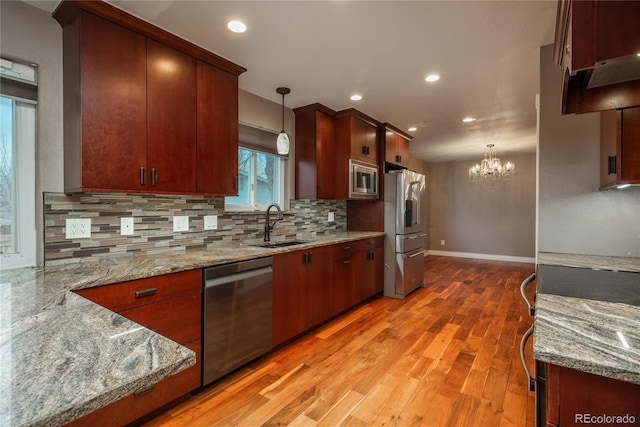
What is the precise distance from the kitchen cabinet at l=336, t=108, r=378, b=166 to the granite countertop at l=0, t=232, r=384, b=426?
2.90 m

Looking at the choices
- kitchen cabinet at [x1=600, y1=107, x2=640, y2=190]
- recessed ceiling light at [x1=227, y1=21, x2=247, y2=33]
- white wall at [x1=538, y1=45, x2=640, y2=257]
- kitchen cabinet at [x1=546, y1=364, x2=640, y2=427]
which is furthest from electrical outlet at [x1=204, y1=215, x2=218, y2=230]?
kitchen cabinet at [x1=600, y1=107, x2=640, y2=190]

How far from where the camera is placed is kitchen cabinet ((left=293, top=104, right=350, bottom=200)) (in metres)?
3.37

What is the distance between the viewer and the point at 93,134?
1704 mm

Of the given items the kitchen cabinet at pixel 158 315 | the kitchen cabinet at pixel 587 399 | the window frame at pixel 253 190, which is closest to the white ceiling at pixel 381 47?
the window frame at pixel 253 190

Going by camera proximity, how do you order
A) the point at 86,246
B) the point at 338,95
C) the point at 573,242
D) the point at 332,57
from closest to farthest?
1. the point at 86,246
2. the point at 573,242
3. the point at 332,57
4. the point at 338,95

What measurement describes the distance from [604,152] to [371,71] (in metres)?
1.70

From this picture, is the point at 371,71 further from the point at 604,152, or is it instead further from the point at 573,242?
the point at 573,242

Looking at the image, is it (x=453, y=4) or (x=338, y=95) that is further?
(x=338, y=95)

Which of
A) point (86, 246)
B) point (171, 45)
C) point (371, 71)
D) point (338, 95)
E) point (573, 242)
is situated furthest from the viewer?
point (338, 95)

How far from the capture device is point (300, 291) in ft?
8.74

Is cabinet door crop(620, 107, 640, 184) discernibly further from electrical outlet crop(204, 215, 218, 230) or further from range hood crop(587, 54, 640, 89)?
electrical outlet crop(204, 215, 218, 230)

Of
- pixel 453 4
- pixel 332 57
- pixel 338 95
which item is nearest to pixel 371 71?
pixel 332 57

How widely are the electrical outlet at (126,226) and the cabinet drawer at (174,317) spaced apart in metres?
0.67

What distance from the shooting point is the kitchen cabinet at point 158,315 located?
4.87 feet
